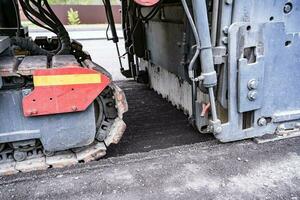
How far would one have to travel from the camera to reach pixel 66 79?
2229 mm

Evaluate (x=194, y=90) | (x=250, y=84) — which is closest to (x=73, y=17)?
(x=194, y=90)

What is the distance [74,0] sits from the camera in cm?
2250

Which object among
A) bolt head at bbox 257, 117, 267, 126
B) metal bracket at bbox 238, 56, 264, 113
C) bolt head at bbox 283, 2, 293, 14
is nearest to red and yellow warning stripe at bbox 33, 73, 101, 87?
metal bracket at bbox 238, 56, 264, 113

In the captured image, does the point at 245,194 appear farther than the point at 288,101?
No

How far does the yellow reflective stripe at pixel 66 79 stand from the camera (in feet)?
7.14

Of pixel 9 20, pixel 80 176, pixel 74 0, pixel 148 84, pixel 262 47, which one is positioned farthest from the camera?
pixel 74 0

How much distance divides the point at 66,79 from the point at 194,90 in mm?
959

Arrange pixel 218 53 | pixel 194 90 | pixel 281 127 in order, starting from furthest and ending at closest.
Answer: pixel 281 127
pixel 194 90
pixel 218 53

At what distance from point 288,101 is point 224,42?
2.45ft

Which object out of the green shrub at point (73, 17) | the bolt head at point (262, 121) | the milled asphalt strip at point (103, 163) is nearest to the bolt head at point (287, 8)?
the bolt head at point (262, 121)

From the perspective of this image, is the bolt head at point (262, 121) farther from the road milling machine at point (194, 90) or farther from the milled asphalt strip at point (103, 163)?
the milled asphalt strip at point (103, 163)

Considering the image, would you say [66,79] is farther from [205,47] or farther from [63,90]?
[205,47]

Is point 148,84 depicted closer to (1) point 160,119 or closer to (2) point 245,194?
(1) point 160,119

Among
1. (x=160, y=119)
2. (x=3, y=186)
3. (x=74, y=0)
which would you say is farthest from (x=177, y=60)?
(x=74, y=0)
